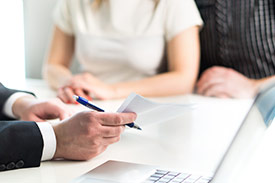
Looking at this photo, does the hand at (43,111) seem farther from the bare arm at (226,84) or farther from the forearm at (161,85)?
the bare arm at (226,84)

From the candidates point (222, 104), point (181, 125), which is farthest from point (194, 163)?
point (222, 104)

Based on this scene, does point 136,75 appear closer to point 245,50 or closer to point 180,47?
point 180,47

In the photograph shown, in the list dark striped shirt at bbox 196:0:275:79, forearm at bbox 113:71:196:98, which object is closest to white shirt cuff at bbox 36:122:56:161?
forearm at bbox 113:71:196:98

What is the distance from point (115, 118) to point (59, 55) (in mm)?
688

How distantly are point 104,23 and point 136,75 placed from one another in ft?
0.46

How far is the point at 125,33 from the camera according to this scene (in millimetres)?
936

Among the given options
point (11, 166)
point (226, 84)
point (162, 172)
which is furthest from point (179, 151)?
point (226, 84)

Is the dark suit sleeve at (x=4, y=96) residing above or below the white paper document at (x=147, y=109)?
below

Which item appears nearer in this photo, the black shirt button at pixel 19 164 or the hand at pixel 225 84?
the black shirt button at pixel 19 164

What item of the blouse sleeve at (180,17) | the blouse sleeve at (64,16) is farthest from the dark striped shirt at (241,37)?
the blouse sleeve at (64,16)

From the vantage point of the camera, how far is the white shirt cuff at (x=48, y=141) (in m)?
0.42

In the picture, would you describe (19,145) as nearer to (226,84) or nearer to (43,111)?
(43,111)

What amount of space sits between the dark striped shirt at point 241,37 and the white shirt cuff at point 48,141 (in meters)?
0.53

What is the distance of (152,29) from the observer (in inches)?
36.0
